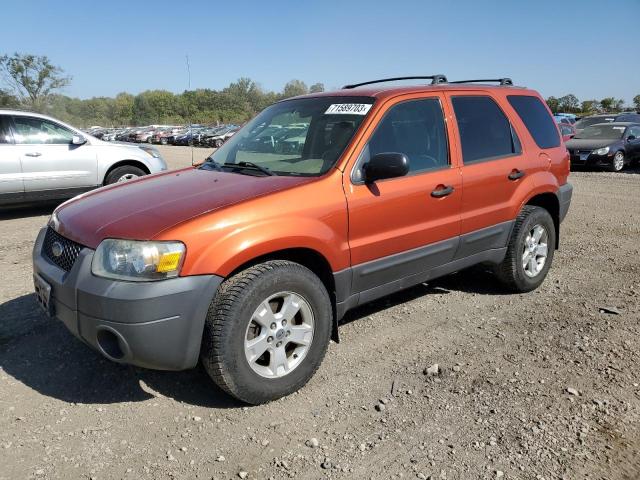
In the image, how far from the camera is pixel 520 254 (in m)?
4.58

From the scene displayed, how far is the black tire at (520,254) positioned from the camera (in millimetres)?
4523

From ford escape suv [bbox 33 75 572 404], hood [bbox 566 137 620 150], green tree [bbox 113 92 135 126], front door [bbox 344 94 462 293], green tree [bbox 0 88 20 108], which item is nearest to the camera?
ford escape suv [bbox 33 75 572 404]

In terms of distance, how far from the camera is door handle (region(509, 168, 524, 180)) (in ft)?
14.2

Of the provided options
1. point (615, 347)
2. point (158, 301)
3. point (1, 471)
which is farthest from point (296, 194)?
point (615, 347)

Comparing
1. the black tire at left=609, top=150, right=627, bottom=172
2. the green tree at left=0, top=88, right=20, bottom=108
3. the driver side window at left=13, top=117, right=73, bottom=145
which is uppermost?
the green tree at left=0, top=88, right=20, bottom=108

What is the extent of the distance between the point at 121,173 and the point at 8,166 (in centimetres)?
163

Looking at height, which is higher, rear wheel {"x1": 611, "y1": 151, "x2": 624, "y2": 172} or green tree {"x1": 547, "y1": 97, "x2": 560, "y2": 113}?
green tree {"x1": 547, "y1": 97, "x2": 560, "y2": 113}

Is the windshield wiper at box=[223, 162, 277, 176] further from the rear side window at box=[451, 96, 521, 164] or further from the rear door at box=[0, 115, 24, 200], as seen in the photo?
the rear door at box=[0, 115, 24, 200]

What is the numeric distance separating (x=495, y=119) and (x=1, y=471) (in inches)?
161

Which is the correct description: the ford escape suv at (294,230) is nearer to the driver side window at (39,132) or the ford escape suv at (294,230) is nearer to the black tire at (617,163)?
the driver side window at (39,132)

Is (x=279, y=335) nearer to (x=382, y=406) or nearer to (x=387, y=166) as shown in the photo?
(x=382, y=406)

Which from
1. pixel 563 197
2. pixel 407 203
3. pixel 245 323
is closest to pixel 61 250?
pixel 245 323

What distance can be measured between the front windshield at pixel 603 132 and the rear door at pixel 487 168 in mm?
12949

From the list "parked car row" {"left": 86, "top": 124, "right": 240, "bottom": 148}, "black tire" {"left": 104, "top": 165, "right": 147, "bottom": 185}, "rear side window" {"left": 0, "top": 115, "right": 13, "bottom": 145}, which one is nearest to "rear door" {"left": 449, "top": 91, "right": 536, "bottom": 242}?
"black tire" {"left": 104, "top": 165, "right": 147, "bottom": 185}
